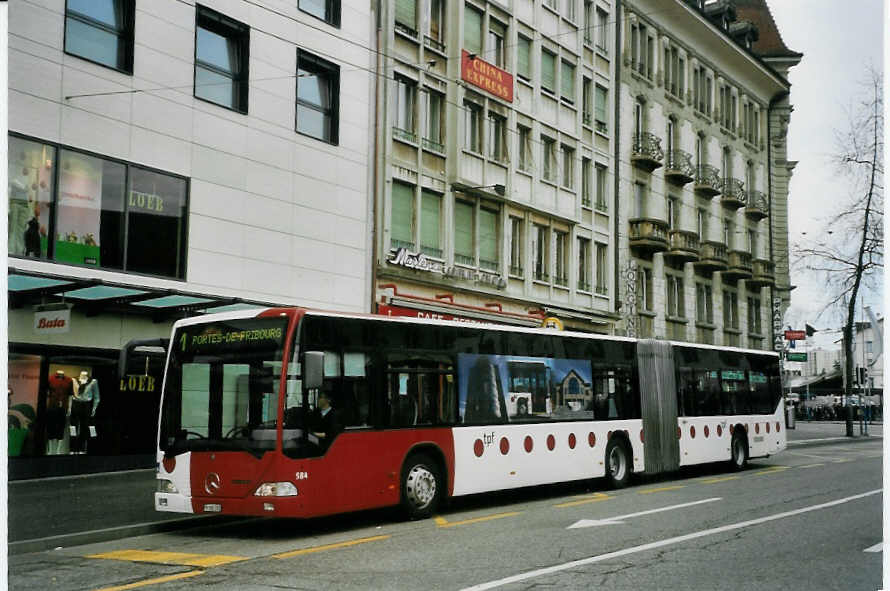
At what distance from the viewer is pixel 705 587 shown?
8758 mm

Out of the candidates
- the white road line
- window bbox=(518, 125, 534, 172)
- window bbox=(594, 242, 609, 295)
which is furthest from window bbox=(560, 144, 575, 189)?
the white road line

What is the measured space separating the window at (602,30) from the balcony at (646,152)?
3.63 m

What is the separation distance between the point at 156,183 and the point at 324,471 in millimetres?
10024

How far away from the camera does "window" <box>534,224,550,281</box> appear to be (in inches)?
1395

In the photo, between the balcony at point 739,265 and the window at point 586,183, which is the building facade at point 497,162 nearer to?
the window at point 586,183

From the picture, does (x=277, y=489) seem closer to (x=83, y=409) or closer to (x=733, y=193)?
(x=83, y=409)

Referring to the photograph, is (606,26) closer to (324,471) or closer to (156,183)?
(156,183)

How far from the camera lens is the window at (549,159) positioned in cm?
3588

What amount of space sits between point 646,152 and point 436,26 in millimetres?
13369

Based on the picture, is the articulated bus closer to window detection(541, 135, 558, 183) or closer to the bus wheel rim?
the bus wheel rim

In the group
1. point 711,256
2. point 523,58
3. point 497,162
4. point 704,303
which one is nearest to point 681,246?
point 711,256

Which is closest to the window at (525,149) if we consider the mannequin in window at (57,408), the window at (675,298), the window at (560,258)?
the window at (560,258)

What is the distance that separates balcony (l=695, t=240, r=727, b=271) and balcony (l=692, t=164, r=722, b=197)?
2.07 m

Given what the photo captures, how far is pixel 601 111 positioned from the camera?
3966cm
